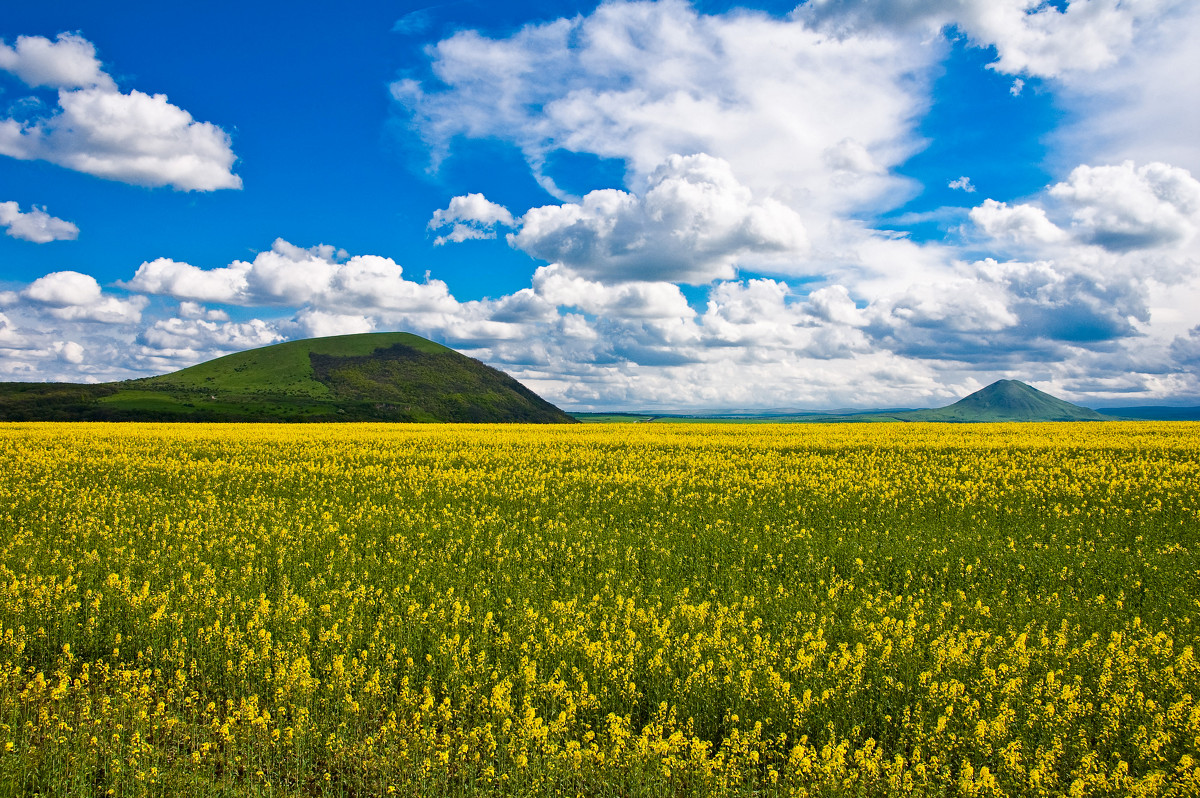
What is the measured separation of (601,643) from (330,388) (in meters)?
169

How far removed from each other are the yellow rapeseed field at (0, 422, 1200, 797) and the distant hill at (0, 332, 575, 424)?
103100 mm

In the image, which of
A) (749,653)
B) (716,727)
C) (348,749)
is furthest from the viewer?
(749,653)

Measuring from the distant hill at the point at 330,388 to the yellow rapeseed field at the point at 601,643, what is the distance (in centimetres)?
10310

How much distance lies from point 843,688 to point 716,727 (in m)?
1.37

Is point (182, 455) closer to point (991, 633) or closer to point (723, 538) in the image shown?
point (723, 538)

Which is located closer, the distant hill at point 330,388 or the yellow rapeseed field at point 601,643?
the yellow rapeseed field at point 601,643

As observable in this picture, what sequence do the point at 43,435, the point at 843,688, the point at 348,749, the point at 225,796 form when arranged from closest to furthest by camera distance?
the point at 225,796 < the point at 348,749 < the point at 843,688 < the point at 43,435

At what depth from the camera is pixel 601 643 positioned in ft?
21.3

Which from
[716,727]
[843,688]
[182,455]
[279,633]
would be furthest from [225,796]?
[182,455]

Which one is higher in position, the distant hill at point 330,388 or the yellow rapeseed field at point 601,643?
the distant hill at point 330,388

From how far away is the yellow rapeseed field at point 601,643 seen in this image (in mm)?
4699

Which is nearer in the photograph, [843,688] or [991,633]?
[843,688]

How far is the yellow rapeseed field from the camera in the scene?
15.4ft

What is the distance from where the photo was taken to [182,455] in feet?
73.2
